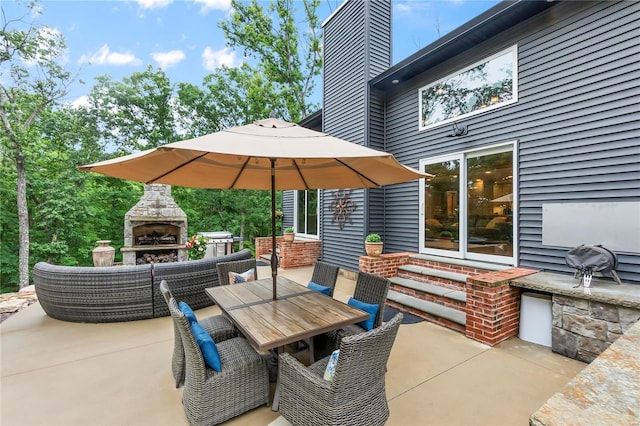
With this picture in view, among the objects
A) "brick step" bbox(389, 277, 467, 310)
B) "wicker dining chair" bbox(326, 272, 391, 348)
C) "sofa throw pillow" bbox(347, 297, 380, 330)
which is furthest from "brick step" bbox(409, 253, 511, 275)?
"sofa throw pillow" bbox(347, 297, 380, 330)

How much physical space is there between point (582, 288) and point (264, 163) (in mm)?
3650

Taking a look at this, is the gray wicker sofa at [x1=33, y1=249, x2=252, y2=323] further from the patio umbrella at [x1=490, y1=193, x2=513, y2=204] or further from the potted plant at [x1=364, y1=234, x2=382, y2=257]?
the patio umbrella at [x1=490, y1=193, x2=513, y2=204]

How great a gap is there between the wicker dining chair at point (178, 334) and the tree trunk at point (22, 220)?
30.5 feet

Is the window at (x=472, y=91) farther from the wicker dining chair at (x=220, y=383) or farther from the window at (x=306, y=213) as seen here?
the wicker dining chair at (x=220, y=383)

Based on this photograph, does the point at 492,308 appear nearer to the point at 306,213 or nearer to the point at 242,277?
the point at 242,277

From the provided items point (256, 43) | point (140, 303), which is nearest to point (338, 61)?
point (140, 303)

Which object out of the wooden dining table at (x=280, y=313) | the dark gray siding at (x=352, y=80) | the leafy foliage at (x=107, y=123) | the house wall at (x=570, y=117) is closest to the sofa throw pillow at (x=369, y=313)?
the wooden dining table at (x=280, y=313)

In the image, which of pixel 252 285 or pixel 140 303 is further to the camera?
pixel 140 303

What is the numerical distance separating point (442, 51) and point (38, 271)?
7057 mm

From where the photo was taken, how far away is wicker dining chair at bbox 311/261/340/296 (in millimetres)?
3299

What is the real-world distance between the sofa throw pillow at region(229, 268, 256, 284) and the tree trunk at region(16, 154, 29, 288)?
8934 millimetres

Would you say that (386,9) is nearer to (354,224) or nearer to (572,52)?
(572,52)

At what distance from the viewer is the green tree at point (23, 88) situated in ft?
26.4

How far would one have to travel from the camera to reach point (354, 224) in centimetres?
630
